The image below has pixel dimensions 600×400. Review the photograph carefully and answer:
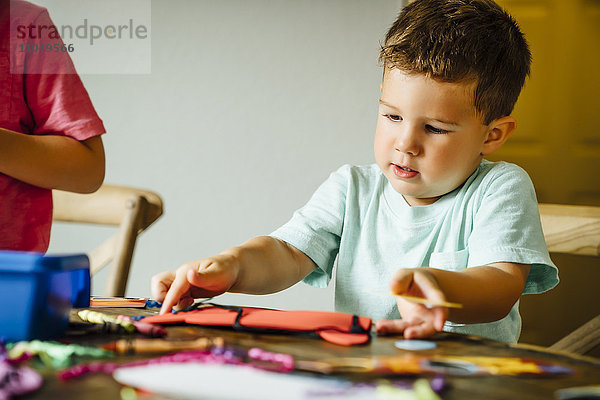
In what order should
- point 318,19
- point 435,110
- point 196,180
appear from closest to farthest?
1. point 435,110
2. point 318,19
3. point 196,180

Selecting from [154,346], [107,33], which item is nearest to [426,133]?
[154,346]

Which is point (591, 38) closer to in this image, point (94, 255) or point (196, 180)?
point (196, 180)

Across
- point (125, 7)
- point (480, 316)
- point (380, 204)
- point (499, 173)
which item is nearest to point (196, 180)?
point (125, 7)

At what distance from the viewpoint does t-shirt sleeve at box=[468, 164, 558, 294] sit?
0.73 metres

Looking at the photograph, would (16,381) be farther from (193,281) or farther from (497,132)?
(497,132)

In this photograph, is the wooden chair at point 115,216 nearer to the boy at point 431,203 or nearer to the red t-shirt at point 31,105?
the red t-shirt at point 31,105

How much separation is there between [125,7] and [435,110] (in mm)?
1857

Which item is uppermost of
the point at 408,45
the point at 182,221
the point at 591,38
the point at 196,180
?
the point at 591,38

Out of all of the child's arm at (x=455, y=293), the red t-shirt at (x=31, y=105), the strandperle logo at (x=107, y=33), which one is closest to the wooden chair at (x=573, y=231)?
the child's arm at (x=455, y=293)

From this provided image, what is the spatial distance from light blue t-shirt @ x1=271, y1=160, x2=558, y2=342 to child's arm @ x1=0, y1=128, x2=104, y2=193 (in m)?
0.29

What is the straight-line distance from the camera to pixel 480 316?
65cm

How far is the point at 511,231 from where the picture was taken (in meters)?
0.75

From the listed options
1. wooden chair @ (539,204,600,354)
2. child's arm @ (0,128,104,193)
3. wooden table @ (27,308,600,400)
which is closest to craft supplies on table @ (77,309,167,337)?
wooden table @ (27,308,600,400)

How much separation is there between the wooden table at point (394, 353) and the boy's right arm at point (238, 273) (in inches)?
4.0
